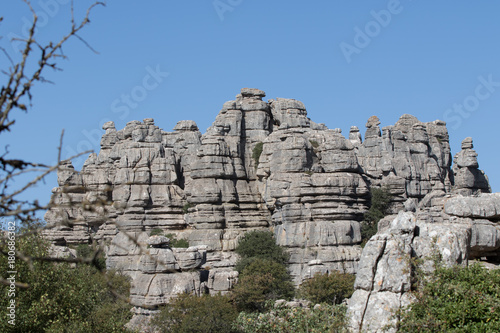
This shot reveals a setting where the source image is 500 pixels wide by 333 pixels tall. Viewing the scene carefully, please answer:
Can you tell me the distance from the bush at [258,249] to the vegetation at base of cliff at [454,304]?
24.8 m

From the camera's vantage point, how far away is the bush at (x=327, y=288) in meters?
32.7

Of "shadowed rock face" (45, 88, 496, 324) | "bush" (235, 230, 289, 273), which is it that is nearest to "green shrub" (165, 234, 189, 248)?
"shadowed rock face" (45, 88, 496, 324)

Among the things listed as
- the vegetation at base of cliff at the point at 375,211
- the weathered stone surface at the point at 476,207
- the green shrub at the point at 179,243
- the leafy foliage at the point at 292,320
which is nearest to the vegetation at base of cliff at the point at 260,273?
the green shrub at the point at 179,243

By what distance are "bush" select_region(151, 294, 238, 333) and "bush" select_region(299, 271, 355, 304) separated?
5.92 meters

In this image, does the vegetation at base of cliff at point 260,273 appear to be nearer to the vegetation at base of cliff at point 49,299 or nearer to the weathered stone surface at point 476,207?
the vegetation at base of cliff at point 49,299

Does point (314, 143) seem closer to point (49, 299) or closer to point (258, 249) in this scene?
point (258, 249)

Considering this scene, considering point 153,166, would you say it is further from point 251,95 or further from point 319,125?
point 319,125

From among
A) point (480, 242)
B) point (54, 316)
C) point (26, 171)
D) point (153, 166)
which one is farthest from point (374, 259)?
point (153, 166)

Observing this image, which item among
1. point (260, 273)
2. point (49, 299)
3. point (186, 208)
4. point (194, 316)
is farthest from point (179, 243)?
point (49, 299)

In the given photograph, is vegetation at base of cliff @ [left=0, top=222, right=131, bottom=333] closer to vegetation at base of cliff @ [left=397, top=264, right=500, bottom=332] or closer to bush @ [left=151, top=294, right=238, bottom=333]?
bush @ [left=151, top=294, right=238, bottom=333]

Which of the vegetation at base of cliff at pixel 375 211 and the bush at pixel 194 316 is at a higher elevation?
the vegetation at base of cliff at pixel 375 211

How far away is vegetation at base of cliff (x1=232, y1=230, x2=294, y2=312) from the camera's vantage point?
3127cm

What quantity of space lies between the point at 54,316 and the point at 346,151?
81.9ft

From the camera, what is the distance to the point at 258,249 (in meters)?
39.5
